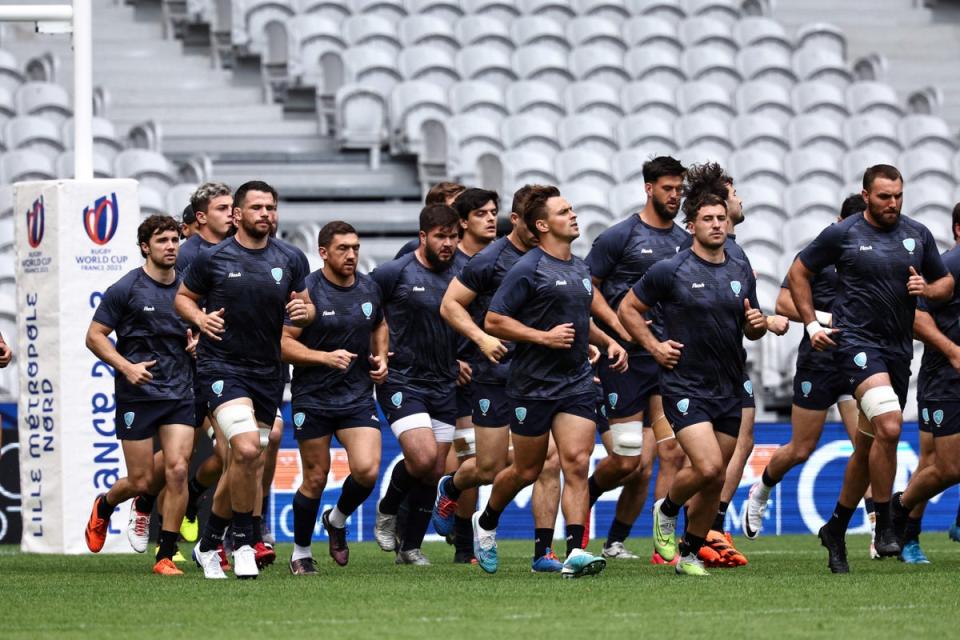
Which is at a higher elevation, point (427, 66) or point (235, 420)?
point (427, 66)

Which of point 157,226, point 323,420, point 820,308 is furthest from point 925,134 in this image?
point 157,226

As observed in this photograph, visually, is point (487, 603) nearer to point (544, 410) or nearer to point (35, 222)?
point (544, 410)

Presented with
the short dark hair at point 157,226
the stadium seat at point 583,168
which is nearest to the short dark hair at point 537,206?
the short dark hair at point 157,226

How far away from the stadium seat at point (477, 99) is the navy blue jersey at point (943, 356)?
40.6ft

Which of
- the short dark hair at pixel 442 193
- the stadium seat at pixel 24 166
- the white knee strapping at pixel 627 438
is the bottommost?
the white knee strapping at pixel 627 438

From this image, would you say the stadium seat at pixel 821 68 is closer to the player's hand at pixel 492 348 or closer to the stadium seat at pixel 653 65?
the stadium seat at pixel 653 65

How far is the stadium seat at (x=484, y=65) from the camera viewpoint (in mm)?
24281

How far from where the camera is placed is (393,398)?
38.6 feet

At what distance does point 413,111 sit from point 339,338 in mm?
11568

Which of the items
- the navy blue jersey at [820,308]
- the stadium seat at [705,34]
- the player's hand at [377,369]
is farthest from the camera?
the stadium seat at [705,34]

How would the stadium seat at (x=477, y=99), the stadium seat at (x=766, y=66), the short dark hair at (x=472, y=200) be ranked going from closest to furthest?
1. the short dark hair at (x=472, y=200)
2. the stadium seat at (x=477, y=99)
3. the stadium seat at (x=766, y=66)

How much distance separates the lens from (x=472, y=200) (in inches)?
475

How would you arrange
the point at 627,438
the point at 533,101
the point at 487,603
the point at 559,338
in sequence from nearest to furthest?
1. the point at 487,603
2. the point at 559,338
3. the point at 627,438
4. the point at 533,101

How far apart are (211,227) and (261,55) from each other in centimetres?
1262
